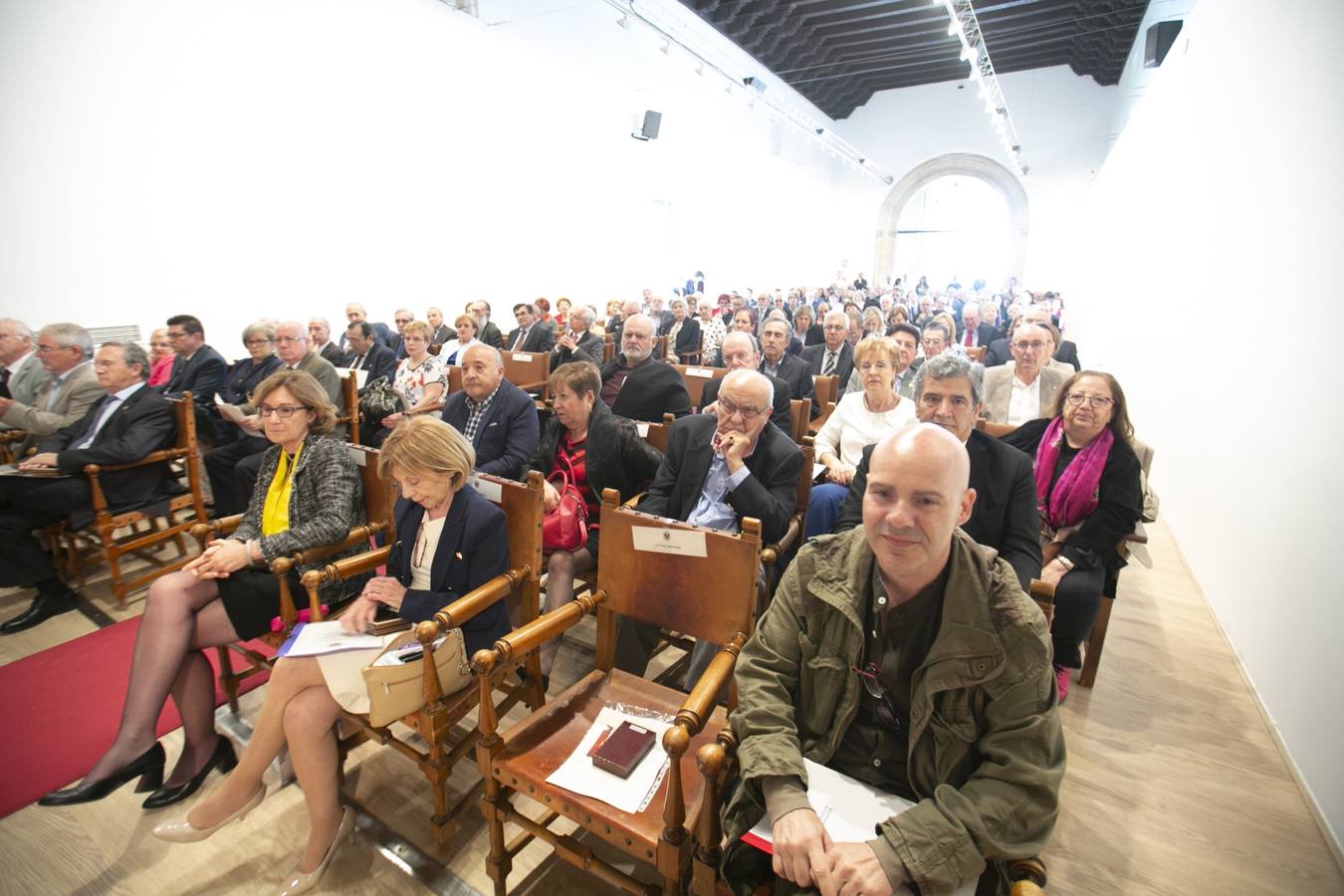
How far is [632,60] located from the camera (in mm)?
10328

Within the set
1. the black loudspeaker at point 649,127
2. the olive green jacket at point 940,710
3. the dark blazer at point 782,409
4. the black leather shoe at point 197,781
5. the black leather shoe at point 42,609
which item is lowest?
the black leather shoe at point 42,609

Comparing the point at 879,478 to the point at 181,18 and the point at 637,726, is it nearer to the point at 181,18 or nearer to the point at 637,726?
the point at 637,726

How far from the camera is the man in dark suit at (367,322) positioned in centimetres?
614

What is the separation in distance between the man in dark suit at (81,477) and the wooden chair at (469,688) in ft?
6.23

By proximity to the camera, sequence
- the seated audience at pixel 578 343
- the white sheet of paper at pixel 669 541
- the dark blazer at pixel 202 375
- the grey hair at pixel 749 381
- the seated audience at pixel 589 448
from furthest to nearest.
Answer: the seated audience at pixel 578 343
the dark blazer at pixel 202 375
the seated audience at pixel 589 448
the grey hair at pixel 749 381
the white sheet of paper at pixel 669 541

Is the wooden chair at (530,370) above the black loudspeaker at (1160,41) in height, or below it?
below

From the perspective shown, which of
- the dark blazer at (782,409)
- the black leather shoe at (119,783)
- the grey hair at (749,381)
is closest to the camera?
the black leather shoe at (119,783)

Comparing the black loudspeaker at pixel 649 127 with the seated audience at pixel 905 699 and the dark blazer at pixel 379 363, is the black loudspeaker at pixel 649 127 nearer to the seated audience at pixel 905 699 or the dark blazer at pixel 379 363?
the dark blazer at pixel 379 363

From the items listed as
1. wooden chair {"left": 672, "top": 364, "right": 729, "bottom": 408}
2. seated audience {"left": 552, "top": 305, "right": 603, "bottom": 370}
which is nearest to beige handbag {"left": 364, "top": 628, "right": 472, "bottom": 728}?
wooden chair {"left": 672, "top": 364, "right": 729, "bottom": 408}

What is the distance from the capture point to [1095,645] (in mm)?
2387

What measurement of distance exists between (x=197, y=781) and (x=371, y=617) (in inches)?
32.0

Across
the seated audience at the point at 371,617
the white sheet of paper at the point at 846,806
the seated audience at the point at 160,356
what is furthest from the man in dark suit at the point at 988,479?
the seated audience at the point at 160,356

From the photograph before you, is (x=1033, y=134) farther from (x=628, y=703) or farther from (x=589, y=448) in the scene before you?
(x=628, y=703)

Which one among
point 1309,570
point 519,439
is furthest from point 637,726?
point 1309,570
